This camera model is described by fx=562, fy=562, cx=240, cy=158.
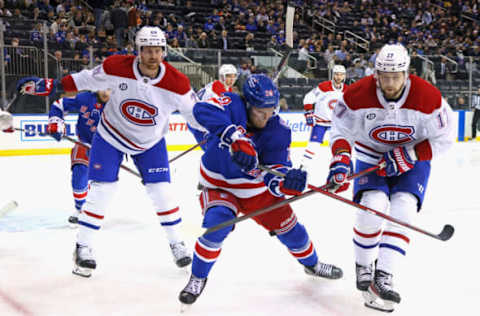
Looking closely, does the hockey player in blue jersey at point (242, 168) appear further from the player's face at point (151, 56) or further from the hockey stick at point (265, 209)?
the player's face at point (151, 56)

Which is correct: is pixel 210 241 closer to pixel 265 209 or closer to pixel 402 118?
pixel 265 209

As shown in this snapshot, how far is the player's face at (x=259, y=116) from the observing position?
8.52ft

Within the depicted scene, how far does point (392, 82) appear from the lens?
8.54 feet

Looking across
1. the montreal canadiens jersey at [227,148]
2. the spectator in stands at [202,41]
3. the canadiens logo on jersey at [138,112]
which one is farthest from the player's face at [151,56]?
the spectator in stands at [202,41]

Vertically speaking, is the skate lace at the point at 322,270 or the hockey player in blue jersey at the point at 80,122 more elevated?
the hockey player in blue jersey at the point at 80,122

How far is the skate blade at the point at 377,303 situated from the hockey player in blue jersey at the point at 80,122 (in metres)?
2.28

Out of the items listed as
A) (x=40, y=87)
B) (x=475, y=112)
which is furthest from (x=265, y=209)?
(x=475, y=112)

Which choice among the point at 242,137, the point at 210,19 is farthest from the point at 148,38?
the point at 210,19

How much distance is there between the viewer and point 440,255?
3.66 meters

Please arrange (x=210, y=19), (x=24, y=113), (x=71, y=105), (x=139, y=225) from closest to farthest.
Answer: (x=71, y=105) → (x=139, y=225) → (x=24, y=113) → (x=210, y=19)

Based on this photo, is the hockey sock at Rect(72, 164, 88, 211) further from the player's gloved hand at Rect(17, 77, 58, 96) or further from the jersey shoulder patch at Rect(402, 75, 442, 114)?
the jersey shoulder patch at Rect(402, 75, 442, 114)

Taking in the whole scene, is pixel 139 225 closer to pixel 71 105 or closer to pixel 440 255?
pixel 71 105

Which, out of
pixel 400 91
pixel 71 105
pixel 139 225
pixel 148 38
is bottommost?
pixel 139 225

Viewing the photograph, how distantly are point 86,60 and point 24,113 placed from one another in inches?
51.9
